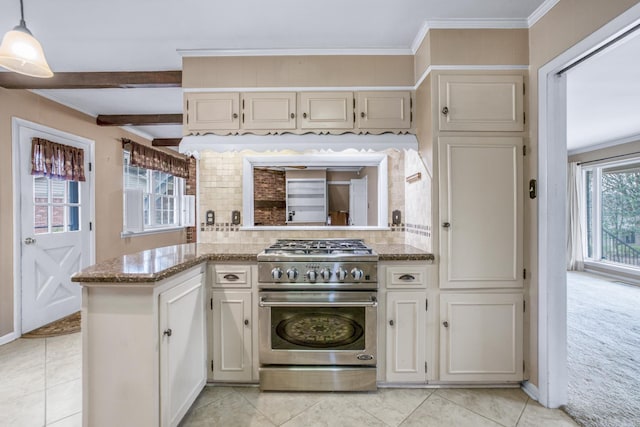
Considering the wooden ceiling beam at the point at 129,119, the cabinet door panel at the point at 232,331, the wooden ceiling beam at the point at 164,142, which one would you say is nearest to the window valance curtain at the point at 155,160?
the wooden ceiling beam at the point at 164,142

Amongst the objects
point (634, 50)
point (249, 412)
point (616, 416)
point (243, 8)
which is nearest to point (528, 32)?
point (634, 50)

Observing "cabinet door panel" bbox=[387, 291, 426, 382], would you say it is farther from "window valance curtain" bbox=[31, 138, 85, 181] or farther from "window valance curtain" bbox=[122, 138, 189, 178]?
"window valance curtain" bbox=[122, 138, 189, 178]

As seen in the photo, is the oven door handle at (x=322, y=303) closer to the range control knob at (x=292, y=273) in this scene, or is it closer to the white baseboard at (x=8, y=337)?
the range control knob at (x=292, y=273)

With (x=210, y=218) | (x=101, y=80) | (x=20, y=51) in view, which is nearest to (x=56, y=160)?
(x=101, y=80)

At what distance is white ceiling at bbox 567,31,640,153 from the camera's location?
2.53m

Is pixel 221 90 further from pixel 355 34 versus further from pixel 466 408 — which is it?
pixel 466 408

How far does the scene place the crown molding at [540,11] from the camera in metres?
1.84

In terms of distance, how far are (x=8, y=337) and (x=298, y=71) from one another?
3.57m

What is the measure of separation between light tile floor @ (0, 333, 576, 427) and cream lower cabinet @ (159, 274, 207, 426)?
18 cm

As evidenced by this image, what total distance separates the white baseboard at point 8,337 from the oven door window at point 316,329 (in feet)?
8.82

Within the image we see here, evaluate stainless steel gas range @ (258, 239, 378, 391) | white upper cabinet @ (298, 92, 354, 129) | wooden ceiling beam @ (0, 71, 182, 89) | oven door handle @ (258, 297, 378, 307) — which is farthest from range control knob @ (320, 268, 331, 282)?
wooden ceiling beam @ (0, 71, 182, 89)

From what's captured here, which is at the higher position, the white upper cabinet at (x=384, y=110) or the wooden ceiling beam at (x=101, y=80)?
the wooden ceiling beam at (x=101, y=80)

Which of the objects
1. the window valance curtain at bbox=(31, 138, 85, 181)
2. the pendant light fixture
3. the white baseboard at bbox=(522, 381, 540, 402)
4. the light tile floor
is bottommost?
the light tile floor

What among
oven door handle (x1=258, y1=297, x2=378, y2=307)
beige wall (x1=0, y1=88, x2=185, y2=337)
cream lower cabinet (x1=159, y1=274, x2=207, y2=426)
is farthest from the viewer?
beige wall (x1=0, y1=88, x2=185, y2=337)
